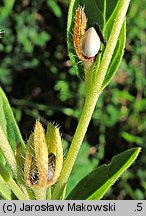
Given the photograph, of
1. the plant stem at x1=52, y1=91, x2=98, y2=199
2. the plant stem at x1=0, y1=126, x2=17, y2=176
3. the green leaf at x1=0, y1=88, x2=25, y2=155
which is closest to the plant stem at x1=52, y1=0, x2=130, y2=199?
the plant stem at x1=52, y1=91, x2=98, y2=199

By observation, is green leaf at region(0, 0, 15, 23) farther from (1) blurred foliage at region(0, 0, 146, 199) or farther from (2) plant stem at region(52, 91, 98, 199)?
(2) plant stem at region(52, 91, 98, 199)

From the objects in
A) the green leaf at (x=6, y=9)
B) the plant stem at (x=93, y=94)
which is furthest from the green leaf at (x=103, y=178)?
the green leaf at (x=6, y=9)

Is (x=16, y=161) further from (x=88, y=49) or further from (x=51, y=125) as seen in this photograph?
(x=88, y=49)

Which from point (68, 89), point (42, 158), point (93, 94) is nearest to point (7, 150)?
point (42, 158)

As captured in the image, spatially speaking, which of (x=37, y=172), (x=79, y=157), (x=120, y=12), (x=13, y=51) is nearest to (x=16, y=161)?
(x=37, y=172)

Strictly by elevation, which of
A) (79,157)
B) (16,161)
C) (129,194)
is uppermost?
(16,161)
